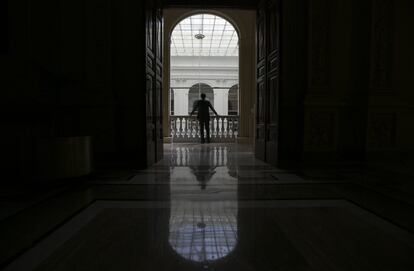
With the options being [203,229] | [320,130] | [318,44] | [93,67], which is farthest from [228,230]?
[318,44]

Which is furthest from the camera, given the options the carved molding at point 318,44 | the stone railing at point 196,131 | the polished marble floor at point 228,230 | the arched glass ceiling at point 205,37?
the arched glass ceiling at point 205,37

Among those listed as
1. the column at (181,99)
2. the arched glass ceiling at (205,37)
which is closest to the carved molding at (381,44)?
the arched glass ceiling at (205,37)

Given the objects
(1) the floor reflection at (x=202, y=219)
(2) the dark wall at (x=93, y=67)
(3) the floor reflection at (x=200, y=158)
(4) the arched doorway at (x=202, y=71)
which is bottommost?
(3) the floor reflection at (x=200, y=158)

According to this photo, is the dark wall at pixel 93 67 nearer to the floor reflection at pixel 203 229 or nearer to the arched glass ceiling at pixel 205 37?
the floor reflection at pixel 203 229

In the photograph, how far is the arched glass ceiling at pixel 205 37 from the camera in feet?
51.9

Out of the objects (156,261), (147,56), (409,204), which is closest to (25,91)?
(147,56)

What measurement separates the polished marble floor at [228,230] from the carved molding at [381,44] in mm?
2271

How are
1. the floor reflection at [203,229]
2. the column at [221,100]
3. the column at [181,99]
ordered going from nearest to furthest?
the floor reflection at [203,229] < the column at [181,99] < the column at [221,100]

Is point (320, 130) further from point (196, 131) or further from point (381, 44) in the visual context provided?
point (196, 131)

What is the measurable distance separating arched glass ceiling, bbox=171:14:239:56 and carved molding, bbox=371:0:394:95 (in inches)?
362

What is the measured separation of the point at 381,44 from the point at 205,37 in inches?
607

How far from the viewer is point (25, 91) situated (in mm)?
3551

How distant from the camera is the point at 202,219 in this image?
209 centimetres

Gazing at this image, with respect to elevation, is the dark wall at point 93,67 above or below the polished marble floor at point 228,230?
above
